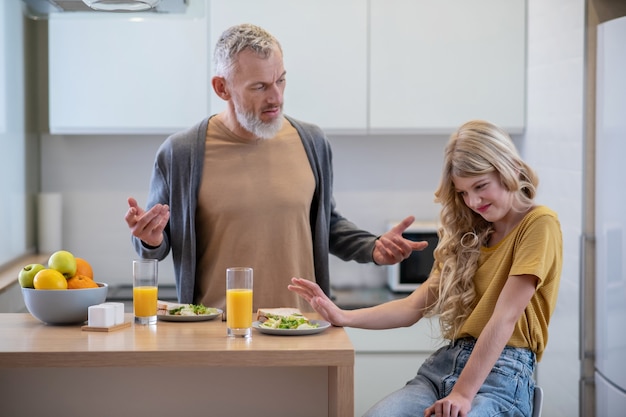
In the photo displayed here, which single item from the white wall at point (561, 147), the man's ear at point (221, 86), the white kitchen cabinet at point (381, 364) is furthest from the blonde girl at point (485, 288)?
the white kitchen cabinet at point (381, 364)

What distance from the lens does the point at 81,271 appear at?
2074 millimetres

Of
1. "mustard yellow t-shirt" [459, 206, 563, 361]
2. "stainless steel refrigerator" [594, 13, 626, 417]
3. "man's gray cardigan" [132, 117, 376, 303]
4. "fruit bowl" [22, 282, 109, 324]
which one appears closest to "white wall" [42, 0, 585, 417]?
"stainless steel refrigerator" [594, 13, 626, 417]

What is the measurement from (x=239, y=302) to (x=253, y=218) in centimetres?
67

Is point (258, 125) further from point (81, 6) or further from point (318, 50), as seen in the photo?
point (318, 50)

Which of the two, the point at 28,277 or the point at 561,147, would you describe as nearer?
the point at 28,277

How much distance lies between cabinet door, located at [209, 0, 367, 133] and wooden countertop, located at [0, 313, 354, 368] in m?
1.88

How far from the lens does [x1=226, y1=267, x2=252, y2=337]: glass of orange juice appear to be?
1.88m

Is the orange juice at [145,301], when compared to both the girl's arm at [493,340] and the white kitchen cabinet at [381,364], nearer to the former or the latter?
the girl's arm at [493,340]

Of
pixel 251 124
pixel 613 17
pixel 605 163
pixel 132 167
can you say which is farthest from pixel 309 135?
pixel 132 167

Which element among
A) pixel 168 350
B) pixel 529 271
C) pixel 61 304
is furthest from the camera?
pixel 61 304

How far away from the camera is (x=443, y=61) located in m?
3.66

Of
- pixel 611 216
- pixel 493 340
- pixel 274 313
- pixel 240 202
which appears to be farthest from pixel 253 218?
pixel 611 216

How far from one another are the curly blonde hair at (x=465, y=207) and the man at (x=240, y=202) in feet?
1.15

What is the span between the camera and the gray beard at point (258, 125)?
8.03 ft
